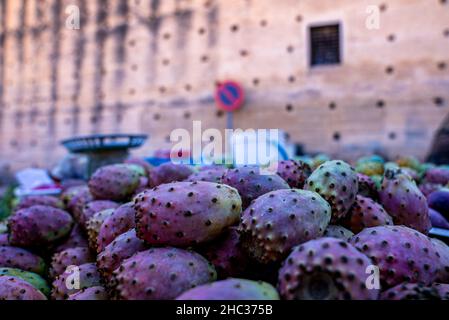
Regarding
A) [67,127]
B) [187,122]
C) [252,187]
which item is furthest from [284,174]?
[67,127]

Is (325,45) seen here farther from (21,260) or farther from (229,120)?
(21,260)

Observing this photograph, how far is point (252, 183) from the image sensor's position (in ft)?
4.63

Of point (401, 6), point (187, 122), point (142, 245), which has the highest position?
point (401, 6)

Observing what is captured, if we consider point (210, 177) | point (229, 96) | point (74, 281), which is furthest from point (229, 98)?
point (74, 281)

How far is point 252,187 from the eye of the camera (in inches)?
55.3

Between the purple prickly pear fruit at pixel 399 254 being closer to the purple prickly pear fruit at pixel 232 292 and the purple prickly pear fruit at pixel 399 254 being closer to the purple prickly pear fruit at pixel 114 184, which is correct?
the purple prickly pear fruit at pixel 232 292

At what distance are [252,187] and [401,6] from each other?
20.1ft

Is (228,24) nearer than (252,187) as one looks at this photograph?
No

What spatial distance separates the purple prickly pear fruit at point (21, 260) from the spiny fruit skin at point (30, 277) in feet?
0.32

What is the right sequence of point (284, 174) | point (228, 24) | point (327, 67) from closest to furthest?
1. point (284, 174)
2. point (327, 67)
3. point (228, 24)

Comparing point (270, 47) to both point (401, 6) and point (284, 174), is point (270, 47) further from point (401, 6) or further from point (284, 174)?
point (284, 174)

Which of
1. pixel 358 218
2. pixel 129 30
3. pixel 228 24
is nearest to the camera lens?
pixel 358 218

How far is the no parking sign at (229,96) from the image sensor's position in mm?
7316

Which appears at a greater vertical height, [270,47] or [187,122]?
[270,47]
